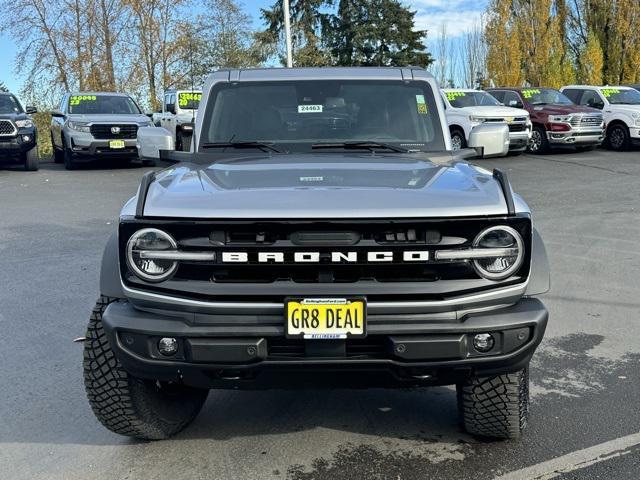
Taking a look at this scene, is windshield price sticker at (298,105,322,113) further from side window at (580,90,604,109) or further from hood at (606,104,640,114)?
side window at (580,90,604,109)

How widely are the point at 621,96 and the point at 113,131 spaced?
14122 millimetres

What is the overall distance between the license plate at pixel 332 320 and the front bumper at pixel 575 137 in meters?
17.7

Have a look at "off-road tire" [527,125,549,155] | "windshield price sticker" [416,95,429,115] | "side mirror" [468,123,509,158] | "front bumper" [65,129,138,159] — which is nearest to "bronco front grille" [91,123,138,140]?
"front bumper" [65,129,138,159]

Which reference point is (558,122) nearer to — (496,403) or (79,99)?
(79,99)

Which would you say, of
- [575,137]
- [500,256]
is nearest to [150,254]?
[500,256]

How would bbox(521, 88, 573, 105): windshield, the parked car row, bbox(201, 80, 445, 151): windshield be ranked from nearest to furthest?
bbox(201, 80, 445, 151): windshield, the parked car row, bbox(521, 88, 573, 105): windshield

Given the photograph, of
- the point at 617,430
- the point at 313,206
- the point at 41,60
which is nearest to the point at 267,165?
the point at 313,206

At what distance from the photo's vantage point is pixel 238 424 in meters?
3.72

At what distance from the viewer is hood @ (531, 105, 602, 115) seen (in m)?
19.1

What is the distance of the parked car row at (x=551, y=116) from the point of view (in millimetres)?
18469

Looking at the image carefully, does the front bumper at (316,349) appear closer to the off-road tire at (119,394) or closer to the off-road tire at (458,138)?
the off-road tire at (119,394)

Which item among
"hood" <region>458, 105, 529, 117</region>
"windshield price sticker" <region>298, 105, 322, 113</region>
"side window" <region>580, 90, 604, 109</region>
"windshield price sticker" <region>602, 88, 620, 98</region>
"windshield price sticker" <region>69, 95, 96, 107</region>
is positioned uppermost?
"windshield price sticker" <region>69, 95, 96, 107</region>

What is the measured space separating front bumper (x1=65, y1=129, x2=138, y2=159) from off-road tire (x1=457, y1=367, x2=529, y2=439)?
49.6 ft

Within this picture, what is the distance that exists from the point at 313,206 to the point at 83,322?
3273mm
